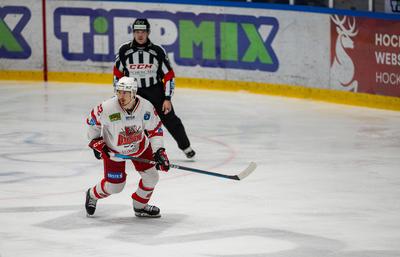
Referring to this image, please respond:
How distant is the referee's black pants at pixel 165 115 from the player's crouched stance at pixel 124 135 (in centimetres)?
244

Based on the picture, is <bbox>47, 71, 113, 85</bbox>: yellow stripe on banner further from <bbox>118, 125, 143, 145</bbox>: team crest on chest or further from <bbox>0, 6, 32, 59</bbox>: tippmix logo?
<bbox>118, 125, 143, 145</bbox>: team crest on chest

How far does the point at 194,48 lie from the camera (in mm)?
16094

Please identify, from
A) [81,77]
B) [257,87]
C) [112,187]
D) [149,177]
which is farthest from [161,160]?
[81,77]

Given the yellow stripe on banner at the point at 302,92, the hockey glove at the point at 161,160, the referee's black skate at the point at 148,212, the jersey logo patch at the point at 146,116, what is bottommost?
the referee's black skate at the point at 148,212

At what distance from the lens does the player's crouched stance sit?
8.27m

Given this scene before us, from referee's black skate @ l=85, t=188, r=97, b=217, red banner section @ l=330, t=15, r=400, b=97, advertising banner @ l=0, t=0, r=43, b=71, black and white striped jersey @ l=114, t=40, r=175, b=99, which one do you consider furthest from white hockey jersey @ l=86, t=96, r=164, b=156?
advertising banner @ l=0, t=0, r=43, b=71

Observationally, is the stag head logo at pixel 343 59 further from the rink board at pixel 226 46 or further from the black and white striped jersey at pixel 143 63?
the black and white striped jersey at pixel 143 63

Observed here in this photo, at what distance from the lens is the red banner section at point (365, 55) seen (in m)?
13.9

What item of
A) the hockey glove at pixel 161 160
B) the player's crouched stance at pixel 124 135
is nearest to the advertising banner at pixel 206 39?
the player's crouched stance at pixel 124 135

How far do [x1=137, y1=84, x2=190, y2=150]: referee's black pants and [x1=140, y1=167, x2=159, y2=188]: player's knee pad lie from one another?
2.50 meters

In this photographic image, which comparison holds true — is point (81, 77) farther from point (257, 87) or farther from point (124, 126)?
point (124, 126)

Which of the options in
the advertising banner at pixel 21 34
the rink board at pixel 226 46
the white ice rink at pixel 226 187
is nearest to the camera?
the white ice rink at pixel 226 187

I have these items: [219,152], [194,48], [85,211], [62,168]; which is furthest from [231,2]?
[85,211]

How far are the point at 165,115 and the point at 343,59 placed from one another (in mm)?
4278
